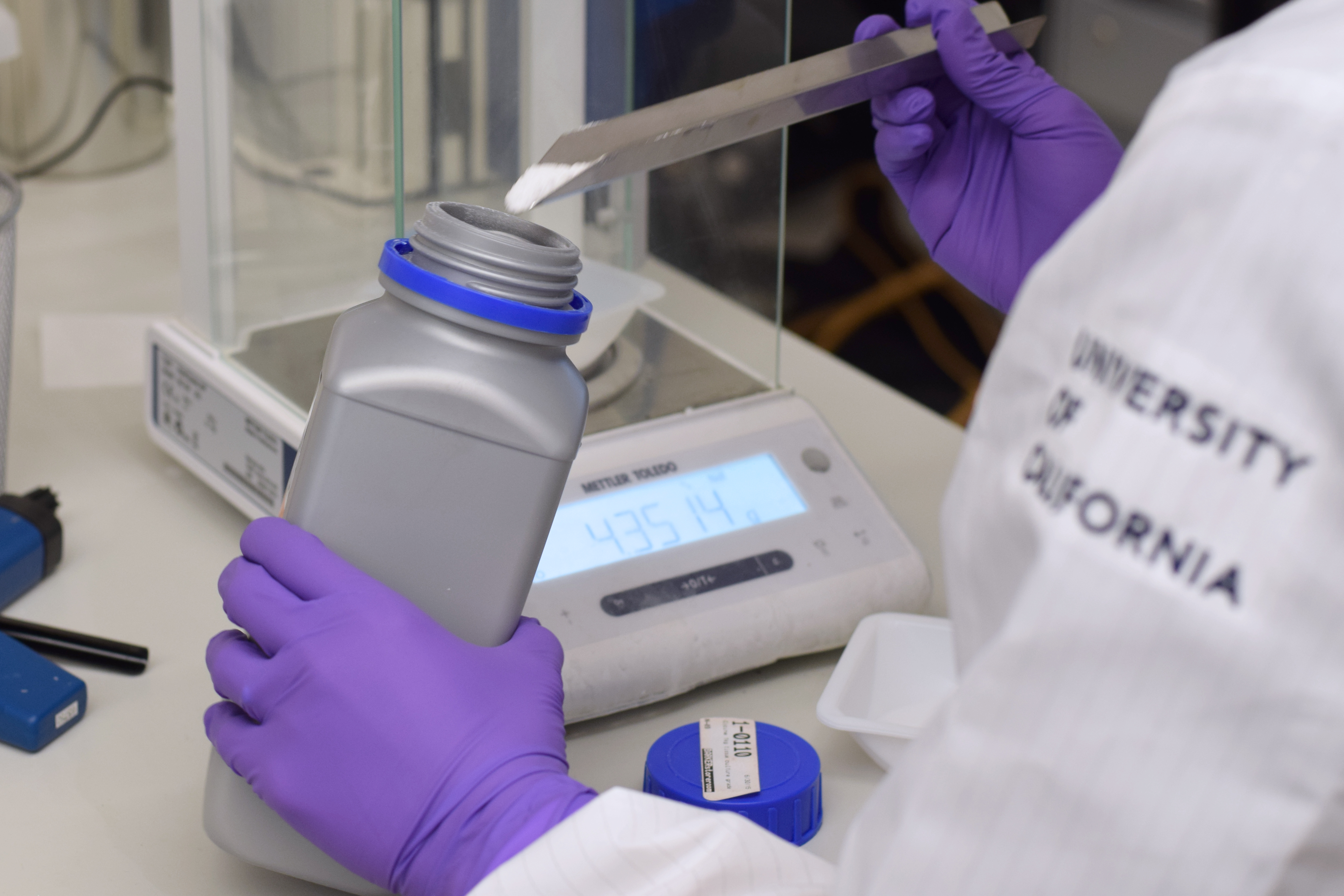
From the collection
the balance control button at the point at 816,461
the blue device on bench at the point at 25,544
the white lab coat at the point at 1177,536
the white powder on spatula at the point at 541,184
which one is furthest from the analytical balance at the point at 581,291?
the white lab coat at the point at 1177,536

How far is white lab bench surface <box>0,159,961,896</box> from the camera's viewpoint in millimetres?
705

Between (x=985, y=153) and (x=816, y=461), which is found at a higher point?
(x=985, y=153)

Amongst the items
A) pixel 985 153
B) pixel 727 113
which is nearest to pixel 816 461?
pixel 985 153

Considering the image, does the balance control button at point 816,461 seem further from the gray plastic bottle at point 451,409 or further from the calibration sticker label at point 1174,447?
the calibration sticker label at point 1174,447

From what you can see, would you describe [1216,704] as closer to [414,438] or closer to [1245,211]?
[1245,211]

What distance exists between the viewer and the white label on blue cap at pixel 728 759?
716 millimetres

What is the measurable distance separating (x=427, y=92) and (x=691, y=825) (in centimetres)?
49

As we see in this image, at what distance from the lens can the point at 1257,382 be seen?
1.34 feet

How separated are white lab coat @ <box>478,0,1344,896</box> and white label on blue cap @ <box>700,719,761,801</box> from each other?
238 mm

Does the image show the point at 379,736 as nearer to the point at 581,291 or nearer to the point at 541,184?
the point at 541,184

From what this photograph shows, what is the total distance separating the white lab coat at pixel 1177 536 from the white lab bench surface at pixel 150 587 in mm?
305

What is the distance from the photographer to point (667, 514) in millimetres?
897

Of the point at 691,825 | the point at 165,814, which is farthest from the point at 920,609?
the point at 165,814

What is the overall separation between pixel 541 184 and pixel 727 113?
11 centimetres
